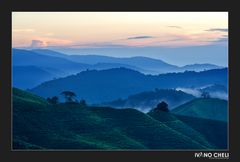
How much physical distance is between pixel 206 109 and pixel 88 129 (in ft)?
232

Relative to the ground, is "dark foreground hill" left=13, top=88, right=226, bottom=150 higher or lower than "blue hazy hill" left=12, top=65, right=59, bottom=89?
lower

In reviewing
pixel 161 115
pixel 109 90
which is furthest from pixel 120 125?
pixel 109 90

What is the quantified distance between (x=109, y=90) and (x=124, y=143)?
9393cm

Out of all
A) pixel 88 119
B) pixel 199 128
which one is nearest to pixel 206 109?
pixel 199 128

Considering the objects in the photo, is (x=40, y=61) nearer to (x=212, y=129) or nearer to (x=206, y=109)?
(x=212, y=129)

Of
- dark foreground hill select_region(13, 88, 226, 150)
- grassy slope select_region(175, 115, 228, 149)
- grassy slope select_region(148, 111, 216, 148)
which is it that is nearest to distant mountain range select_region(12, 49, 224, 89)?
dark foreground hill select_region(13, 88, 226, 150)

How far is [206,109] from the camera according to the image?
6599 inches

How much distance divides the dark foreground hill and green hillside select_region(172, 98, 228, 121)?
40.4 meters

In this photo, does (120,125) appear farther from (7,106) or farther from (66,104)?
(7,106)

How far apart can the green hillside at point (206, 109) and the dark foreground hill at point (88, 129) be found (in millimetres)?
40412

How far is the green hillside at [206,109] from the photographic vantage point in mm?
162125

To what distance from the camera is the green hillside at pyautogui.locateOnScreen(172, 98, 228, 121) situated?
162 m

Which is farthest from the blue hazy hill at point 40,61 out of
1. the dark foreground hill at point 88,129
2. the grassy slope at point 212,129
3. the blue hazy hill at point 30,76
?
the grassy slope at point 212,129

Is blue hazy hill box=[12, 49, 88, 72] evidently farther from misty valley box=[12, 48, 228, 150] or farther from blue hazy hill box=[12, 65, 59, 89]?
blue hazy hill box=[12, 65, 59, 89]
